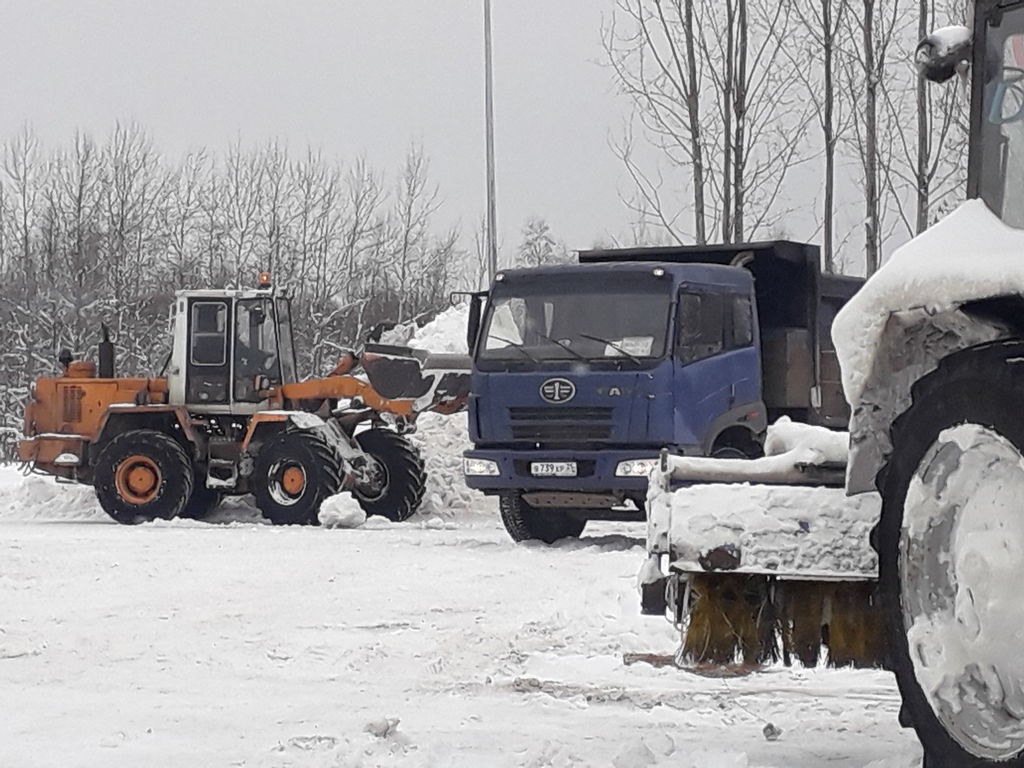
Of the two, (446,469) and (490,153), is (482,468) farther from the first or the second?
(490,153)

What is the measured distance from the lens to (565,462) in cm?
1380

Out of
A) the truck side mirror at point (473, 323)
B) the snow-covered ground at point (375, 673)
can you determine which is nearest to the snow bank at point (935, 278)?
the snow-covered ground at point (375, 673)

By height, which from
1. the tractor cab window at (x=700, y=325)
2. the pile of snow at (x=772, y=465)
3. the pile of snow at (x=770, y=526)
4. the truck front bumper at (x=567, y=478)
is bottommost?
the truck front bumper at (x=567, y=478)

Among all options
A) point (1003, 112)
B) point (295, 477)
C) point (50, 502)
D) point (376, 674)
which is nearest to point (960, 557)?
point (1003, 112)

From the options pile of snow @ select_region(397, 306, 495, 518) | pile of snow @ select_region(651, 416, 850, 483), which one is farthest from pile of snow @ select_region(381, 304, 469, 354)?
pile of snow @ select_region(651, 416, 850, 483)

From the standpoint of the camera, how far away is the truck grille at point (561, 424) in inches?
539

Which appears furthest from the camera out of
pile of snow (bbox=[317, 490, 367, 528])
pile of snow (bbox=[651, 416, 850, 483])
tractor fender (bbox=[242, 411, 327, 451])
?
tractor fender (bbox=[242, 411, 327, 451])

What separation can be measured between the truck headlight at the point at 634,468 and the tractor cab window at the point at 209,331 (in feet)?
22.6

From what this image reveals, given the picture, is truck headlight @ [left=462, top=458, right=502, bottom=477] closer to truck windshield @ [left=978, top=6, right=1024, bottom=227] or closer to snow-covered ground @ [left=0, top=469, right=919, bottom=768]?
snow-covered ground @ [left=0, top=469, right=919, bottom=768]

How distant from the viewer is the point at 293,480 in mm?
17609

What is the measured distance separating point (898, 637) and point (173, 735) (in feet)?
9.46

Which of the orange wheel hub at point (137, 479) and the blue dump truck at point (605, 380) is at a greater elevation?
the blue dump truck at point (605, 380)

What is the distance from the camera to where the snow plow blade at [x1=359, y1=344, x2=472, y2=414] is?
18281 millimetres

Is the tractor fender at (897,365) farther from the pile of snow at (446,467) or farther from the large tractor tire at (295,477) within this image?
the pile of snow at (446,467)
